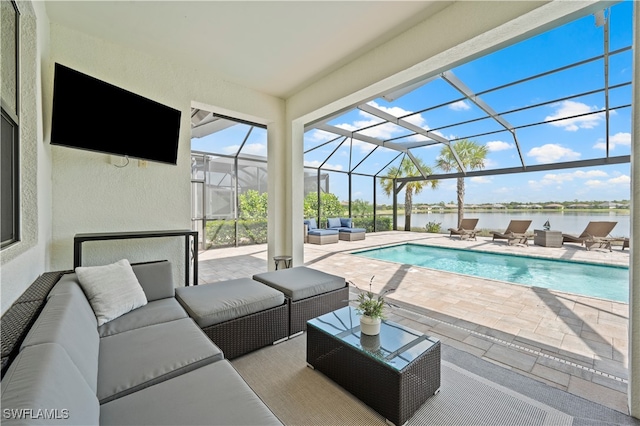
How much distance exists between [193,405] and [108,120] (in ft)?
9.82

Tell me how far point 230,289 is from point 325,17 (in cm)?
306

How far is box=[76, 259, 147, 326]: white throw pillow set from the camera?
2.04m

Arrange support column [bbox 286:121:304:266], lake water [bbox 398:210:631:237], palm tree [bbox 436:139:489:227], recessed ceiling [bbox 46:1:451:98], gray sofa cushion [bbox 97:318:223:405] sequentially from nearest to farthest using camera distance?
1. gray sofa cushion [bbox 97:318:223:405]
2. recessed ceiling [bbox 46:1:451:98]
3. support column [bbox 286:121:304:266]
4. lake water [bbox 398:210:631:237]
5. palm tree [bbox 436:139:489:227]

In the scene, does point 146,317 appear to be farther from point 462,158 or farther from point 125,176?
point 462,158

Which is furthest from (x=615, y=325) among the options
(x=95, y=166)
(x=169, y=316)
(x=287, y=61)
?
(x=95, y=166)

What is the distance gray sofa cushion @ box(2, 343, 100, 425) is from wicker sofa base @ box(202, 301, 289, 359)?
1167 mm

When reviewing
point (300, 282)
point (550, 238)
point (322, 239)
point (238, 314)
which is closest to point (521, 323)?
point (300, 282)

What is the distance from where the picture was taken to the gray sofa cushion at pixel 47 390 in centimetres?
73

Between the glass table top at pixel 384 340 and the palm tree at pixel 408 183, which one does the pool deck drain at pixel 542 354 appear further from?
the palm tree at pixel 408 183

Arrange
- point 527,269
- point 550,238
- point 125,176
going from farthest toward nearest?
point 550,238, point 527,269, point 125,176

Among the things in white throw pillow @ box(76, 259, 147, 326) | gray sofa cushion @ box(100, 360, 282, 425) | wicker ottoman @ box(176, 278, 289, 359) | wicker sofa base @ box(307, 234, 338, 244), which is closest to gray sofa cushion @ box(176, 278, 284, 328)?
wicker ottoman @ box(176, 278, 289, 359)

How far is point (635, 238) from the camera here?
175cm

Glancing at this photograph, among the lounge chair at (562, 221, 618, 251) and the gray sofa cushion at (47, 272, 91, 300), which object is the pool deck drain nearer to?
the gray sofa cushion at (47, 272, 91, 300)

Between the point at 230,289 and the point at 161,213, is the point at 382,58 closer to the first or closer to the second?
the point at 230,289
